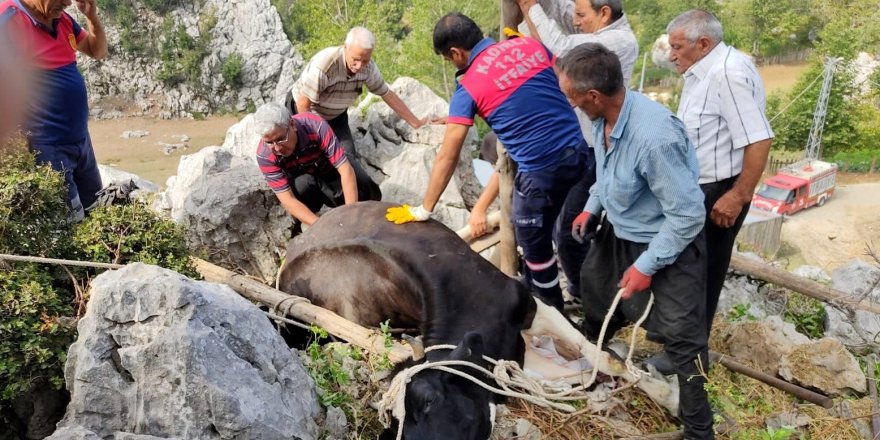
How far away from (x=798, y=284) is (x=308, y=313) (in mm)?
4159

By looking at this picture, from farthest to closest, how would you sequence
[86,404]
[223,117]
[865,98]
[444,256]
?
[223,117] < [865,98] < [444,256] < [86,404]

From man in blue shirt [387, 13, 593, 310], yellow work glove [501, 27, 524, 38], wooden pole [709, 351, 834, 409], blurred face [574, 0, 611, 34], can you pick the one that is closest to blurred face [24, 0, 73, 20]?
man in blue shirt [387, 13, 593, 310]

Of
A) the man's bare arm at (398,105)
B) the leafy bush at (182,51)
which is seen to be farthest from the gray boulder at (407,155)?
the leafy bush at (182,51)

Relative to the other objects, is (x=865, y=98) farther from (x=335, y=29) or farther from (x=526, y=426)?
(x=526, y=426)

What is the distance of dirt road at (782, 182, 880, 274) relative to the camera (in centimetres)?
2684

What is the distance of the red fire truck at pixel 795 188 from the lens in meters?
29.3

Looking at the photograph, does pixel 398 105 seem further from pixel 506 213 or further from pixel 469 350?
pixel 469 350

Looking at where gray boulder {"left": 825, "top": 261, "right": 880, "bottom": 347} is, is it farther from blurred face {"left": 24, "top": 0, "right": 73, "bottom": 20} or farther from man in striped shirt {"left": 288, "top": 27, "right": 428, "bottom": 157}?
blurred face {"left": 24, "top": 0, "right": 73, "bottom": 20}

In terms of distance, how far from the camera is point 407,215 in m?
4.71

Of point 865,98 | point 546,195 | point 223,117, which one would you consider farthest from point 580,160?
point 223,117

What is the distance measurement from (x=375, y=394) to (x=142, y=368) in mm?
1222

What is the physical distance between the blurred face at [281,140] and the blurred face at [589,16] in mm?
2322

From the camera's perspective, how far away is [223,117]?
44781mm

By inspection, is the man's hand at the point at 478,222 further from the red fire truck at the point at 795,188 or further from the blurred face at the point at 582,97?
the red fire truck at the point at 795,188
